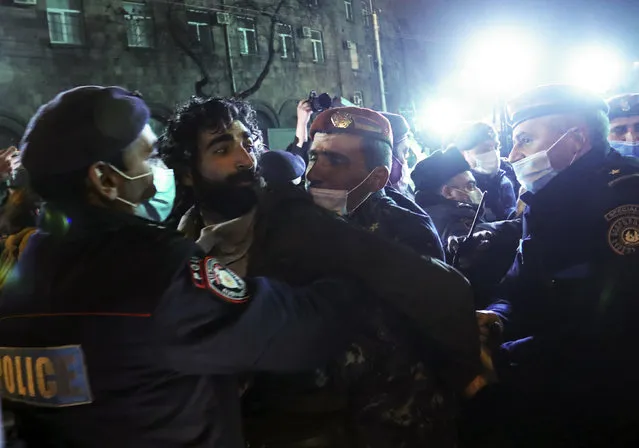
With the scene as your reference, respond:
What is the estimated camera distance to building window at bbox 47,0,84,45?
1460 cm

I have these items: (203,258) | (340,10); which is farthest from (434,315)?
(340,10)

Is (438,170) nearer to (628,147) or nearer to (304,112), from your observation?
(304,112)

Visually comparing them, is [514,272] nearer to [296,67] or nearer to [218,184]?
[218,184]

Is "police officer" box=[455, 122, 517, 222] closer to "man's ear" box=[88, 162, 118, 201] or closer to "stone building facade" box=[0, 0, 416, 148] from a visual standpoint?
"man's ear" box=[88, 162, 118, 201]

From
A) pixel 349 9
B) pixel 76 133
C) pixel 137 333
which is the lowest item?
pixel 137 333

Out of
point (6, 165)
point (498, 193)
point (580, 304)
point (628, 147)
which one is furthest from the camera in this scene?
point (498, 193)

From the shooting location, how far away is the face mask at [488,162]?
5.12m

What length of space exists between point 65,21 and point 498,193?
14994 millimetres

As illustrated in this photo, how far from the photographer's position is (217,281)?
4.64 ft

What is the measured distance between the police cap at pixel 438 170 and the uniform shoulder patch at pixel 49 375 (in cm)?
335

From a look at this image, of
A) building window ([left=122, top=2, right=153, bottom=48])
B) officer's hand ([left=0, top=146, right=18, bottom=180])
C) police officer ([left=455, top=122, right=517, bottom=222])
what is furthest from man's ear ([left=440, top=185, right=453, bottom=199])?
building window ([left=122, top=2, right=153, bottom=48])

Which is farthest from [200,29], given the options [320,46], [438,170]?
[438,170]

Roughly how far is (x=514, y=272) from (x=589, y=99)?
3.26ft

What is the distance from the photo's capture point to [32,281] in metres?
1.44
